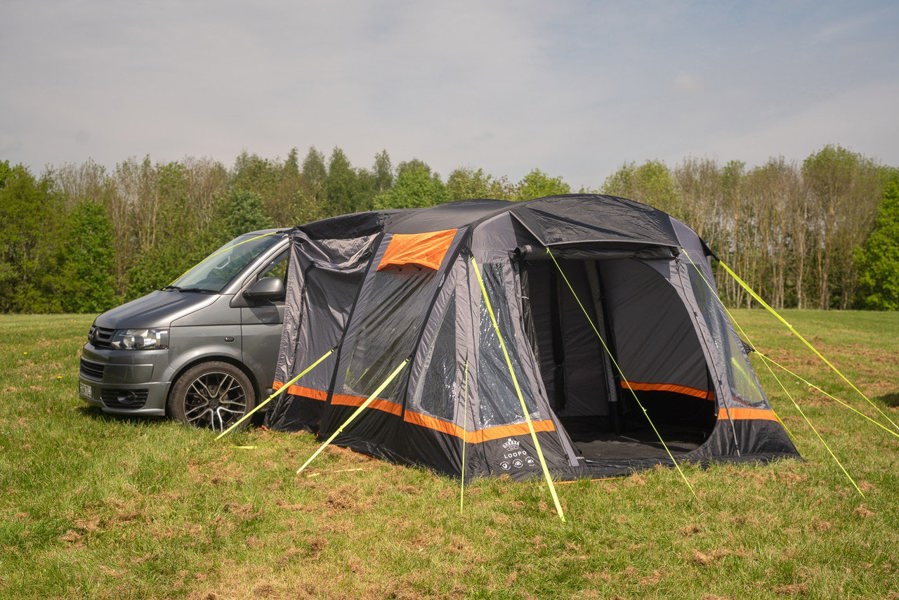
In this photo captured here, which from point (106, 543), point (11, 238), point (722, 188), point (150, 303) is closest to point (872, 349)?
point (150, 303)

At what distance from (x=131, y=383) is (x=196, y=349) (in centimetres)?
66

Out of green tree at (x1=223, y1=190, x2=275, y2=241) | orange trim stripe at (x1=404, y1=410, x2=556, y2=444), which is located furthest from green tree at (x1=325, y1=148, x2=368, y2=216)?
orange trim stripe at (x1=404, y1=410, x2=556, y2=444)

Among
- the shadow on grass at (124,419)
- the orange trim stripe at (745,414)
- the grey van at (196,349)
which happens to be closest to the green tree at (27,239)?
the shadow on grass at (124,419)

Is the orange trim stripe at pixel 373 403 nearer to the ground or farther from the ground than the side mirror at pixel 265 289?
nearer to the ground

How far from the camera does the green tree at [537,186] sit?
44656mm

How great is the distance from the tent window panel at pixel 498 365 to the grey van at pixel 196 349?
8.00ft

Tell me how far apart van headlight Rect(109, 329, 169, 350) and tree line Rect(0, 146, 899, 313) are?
3014 centimetres

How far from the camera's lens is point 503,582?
424cm

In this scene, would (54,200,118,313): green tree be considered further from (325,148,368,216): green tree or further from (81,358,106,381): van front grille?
(81,358,106,381): van front grille

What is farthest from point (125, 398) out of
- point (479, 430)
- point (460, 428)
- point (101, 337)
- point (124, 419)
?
point (479, 430)

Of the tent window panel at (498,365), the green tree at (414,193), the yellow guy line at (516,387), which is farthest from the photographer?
the green tree at (414,193)

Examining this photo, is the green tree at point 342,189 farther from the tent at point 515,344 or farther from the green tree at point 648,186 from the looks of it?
the tent at point 515,344

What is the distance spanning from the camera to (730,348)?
6.94m

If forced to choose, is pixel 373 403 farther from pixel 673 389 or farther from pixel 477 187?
pixel 477 187
